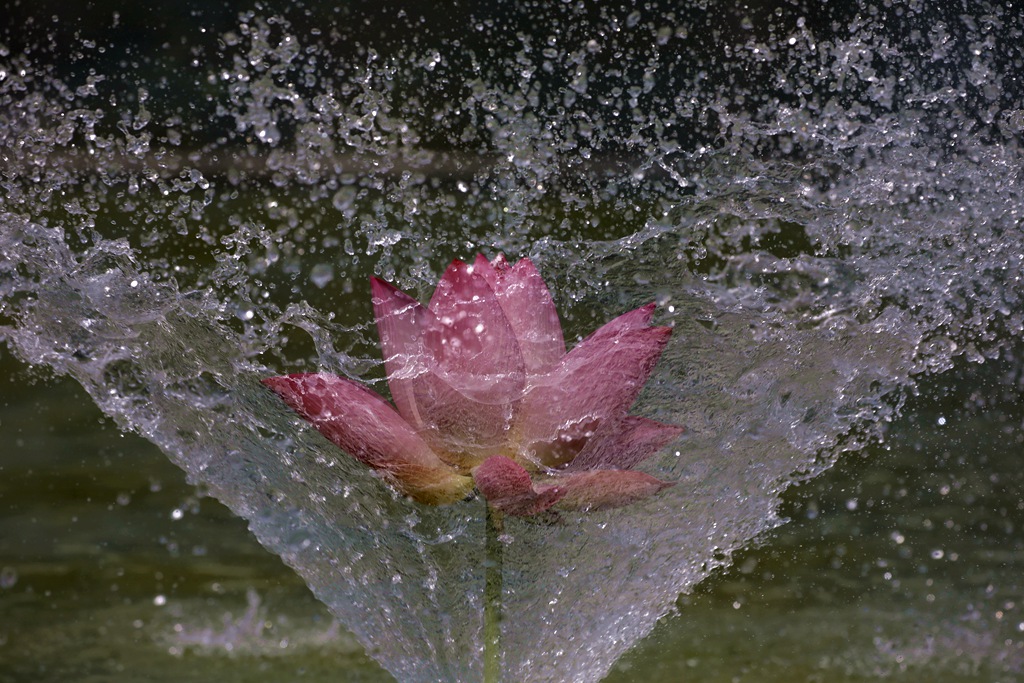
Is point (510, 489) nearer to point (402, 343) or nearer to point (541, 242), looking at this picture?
point (402, 343)

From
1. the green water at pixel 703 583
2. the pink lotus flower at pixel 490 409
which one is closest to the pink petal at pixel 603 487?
the pink lotus flower at pixel 490 409

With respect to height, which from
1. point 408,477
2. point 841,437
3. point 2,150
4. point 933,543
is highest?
point 2,150

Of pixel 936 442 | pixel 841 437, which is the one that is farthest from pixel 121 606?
pixel 936 442

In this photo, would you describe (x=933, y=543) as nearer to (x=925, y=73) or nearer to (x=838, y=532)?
(x=838, y=532)

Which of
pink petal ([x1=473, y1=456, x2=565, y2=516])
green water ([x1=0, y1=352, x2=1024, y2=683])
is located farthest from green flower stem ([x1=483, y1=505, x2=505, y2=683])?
green water ([x1=0, y1=352, x2=1024, y2=683])

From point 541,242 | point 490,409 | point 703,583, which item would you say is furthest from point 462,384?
point 703,583

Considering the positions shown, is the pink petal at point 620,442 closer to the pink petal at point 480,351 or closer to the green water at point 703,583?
the pink petal at point 480,351
